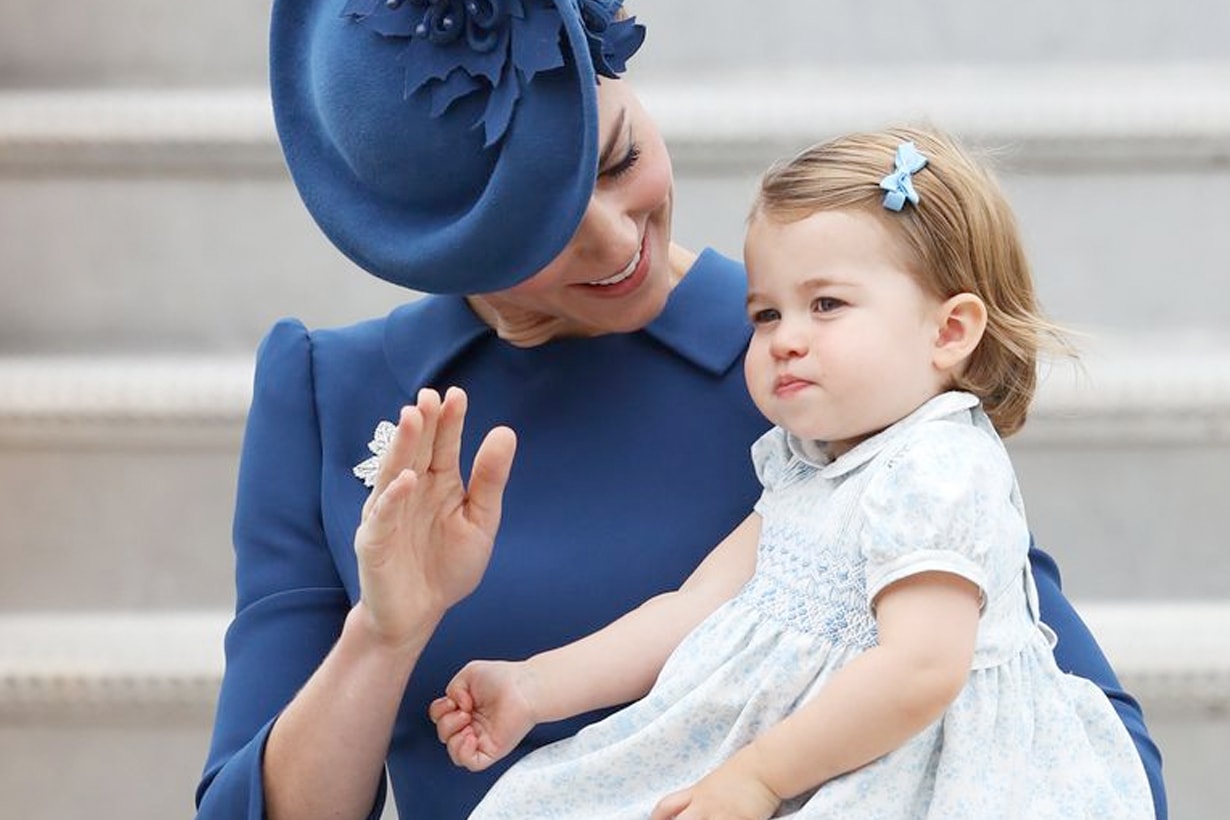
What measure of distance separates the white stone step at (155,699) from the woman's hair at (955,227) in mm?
810

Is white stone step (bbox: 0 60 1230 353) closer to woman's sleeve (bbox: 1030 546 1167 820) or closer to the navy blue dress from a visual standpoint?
the navy blue dress

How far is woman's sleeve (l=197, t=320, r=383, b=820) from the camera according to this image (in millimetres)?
1421

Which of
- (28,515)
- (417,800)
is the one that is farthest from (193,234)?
(417,800)

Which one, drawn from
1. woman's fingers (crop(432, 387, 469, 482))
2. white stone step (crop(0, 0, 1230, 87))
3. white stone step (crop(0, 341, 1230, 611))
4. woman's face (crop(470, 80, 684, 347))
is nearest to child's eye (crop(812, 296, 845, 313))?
woman's face (crop(470, 80, 684, 347))

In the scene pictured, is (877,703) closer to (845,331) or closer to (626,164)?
(845,331)

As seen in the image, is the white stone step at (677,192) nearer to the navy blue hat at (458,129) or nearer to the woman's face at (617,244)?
the woman's face at (617,244)

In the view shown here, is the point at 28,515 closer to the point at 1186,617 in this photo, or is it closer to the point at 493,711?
the point at 493,711

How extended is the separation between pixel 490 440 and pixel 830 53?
4.11 feet

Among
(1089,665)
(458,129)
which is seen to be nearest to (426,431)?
(458,129)

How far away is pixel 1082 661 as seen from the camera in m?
1.35

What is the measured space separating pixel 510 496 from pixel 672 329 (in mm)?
175

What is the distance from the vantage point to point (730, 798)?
1.17 meters

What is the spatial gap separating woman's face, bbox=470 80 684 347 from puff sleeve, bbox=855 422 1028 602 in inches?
9.2

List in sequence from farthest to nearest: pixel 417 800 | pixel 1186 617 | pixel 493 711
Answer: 1. pixel 1186 617
2. pixel 417 800
3. pixel 493 711
